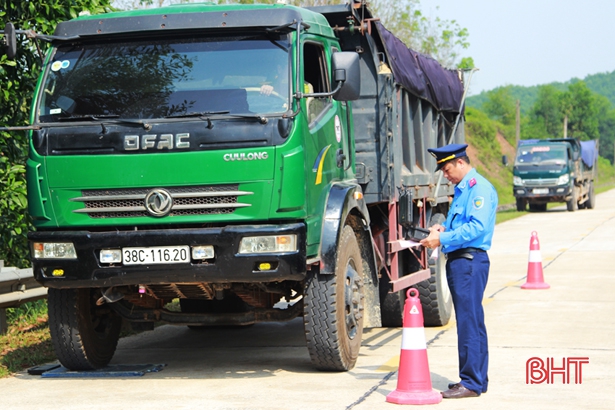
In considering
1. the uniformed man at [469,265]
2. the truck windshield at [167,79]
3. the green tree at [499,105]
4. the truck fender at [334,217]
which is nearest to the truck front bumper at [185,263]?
the truck fender at [334,217]

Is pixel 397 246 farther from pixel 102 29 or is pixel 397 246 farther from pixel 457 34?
pixel 457 34

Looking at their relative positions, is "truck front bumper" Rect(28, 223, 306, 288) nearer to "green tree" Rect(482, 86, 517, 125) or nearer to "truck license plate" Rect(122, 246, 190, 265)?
"truck license plate" Rect(122, 246, 190, 265)

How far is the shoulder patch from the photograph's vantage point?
6.74m

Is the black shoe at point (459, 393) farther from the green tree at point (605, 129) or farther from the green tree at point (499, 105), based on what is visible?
the green tree at point (605, 129)

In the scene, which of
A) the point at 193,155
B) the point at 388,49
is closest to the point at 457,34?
the point at 388,49

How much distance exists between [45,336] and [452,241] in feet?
16.6

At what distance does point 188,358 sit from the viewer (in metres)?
9.04

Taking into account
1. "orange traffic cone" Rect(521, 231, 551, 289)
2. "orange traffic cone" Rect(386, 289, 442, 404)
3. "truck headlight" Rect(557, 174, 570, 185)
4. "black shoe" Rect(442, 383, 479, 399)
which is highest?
"orange traffic cone" Rect(386, 289, 442, 404)

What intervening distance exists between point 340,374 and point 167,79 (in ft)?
8.68

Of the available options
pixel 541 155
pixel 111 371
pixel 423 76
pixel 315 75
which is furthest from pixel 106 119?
pixel 541 155

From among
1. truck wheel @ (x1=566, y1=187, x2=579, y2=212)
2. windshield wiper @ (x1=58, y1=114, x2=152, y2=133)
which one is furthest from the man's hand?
truck wheel @ (x1=566, y1=187, x2=579, y2=212)

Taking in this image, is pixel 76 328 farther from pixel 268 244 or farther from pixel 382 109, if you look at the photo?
pixel 382 109

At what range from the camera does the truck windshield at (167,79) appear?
7.31m

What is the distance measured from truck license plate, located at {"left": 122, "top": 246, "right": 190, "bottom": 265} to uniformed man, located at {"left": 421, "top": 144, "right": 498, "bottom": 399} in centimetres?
Answer: 176
